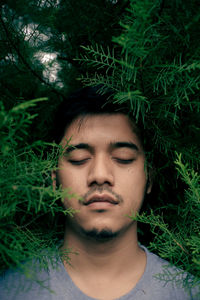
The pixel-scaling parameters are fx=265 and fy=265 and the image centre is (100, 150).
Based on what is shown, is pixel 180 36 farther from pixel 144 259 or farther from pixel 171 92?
pixel 144 259

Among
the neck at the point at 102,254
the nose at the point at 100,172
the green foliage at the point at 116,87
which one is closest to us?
the green foliage at the point at 116,87

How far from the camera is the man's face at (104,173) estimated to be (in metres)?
0.99

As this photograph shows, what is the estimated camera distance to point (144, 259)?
1.18 metres

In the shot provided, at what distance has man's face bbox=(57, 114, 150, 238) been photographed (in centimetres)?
99

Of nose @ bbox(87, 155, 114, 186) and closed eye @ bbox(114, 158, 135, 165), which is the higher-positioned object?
closed eye @ bbox(114, 158, 135, 165)

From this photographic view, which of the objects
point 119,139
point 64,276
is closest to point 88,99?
point 119,139

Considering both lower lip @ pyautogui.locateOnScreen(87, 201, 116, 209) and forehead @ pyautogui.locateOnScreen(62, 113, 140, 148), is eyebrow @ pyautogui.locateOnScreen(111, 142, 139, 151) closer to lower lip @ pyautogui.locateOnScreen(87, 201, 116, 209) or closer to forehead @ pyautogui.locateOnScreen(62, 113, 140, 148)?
forehead @ pyautogui.locateOnScreen(62, 113, 140, 148)

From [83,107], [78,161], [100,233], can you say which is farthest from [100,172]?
[83,107]

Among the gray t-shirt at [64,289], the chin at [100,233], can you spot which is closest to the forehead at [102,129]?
the chin at [100,233]

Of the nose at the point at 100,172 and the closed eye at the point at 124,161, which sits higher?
the closed eye at the point at 124,161

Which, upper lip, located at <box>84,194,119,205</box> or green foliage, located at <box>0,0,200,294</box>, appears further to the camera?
upper lip, located at <box>84,194,119,205</box>

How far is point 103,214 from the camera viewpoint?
1.00 metres

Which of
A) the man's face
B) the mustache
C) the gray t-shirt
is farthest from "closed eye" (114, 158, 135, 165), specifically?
the gray t-shirt

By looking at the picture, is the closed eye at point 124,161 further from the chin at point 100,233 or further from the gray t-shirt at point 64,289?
the gray t-shirt at point 64,289
